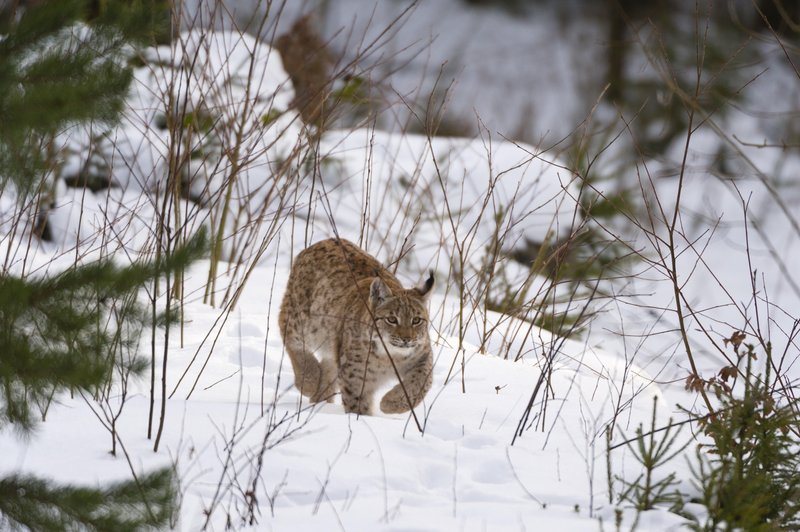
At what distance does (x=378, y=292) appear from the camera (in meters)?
4.90

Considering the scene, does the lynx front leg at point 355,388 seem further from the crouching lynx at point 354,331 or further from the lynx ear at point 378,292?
the lynx ear at point 378,292

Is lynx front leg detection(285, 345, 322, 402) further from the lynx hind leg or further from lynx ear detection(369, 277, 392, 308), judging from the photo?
lynx ear detection(369, 277, 392, 308)

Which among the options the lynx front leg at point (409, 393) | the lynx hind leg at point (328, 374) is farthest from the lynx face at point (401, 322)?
the lynx hind leg at point (328, 374)

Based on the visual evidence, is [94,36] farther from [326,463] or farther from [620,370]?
[620,370]

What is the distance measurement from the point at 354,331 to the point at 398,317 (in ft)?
0.78

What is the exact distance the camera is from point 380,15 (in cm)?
1619

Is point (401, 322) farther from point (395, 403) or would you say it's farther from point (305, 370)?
point (305, 370)

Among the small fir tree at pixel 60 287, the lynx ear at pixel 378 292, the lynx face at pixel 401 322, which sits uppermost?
the lynx ear at pixel 378 292

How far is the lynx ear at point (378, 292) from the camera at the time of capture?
484 cm

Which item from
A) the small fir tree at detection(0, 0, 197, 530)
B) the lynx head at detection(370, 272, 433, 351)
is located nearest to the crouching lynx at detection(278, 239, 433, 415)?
the lynx head at detection(370, 272, 433, 351)

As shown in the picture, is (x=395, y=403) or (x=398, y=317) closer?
(x=395, y=403)

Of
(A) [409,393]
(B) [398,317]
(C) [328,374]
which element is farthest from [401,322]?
(C) [328,374]

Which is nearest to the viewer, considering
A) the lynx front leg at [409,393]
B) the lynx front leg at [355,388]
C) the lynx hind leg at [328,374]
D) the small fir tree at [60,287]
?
the small fir tree at [60,287]

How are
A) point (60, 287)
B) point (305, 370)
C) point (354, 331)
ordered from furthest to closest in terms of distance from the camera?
1. point (305, 370)
2. point (354, 331)
3. point (60, 287)
